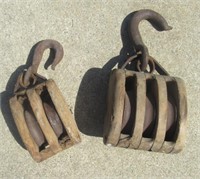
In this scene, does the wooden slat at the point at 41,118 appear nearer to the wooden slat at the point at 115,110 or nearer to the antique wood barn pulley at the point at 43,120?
the antique wood barn pulley at the point at 43,120

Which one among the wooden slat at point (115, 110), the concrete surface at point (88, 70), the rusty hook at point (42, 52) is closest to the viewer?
the wooden slat at point (115, 110)

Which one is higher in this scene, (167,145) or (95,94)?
(95,94)

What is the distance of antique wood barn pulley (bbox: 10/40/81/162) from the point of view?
200 cm

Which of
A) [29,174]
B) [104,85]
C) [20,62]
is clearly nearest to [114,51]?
[104,85]

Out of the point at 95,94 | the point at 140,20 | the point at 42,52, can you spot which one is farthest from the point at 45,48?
the point at 140,20

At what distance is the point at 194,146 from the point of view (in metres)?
2.41

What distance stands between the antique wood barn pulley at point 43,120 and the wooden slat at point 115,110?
167mm

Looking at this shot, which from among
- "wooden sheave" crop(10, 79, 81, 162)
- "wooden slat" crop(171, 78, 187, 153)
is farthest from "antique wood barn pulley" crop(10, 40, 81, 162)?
"wooden slat" crop(171, 78, 187, 153)

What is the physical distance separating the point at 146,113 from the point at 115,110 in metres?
0.17

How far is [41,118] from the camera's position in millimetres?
1991

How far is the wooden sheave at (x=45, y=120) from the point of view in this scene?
2.00m

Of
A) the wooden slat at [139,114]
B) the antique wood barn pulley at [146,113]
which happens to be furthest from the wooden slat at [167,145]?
the wooden slat at [139,114]

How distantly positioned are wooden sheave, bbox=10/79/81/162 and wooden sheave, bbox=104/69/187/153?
0.19m

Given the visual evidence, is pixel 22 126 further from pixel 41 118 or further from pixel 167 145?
pixel 167 145
